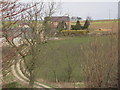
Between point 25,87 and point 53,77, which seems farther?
point 53,77

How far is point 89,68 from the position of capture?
18.2ft

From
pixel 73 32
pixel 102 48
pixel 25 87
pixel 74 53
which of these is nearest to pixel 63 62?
pixel 74 53

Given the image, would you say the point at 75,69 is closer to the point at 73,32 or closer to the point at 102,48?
the point at 102,48

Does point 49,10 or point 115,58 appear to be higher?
point 49,10

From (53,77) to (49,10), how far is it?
427 cm

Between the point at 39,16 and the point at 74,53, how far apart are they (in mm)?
4556

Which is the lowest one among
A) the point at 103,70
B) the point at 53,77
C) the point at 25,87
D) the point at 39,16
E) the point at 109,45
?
the point at 53,77

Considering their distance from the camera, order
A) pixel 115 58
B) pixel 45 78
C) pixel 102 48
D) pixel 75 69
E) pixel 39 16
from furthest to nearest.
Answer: pixel 75 69, pixel 45 78, pixel 39 16, pixel 102 48, pixel 115 58

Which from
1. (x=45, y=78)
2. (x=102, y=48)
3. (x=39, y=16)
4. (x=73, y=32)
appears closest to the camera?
(x=102, y=48)

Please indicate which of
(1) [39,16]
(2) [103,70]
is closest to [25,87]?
(1) [39,16]

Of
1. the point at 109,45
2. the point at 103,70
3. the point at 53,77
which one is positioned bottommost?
the point at 53,77

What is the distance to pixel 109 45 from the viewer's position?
18.9 ft

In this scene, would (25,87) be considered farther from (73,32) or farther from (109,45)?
(73,32)

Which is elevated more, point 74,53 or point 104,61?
point 104,61
